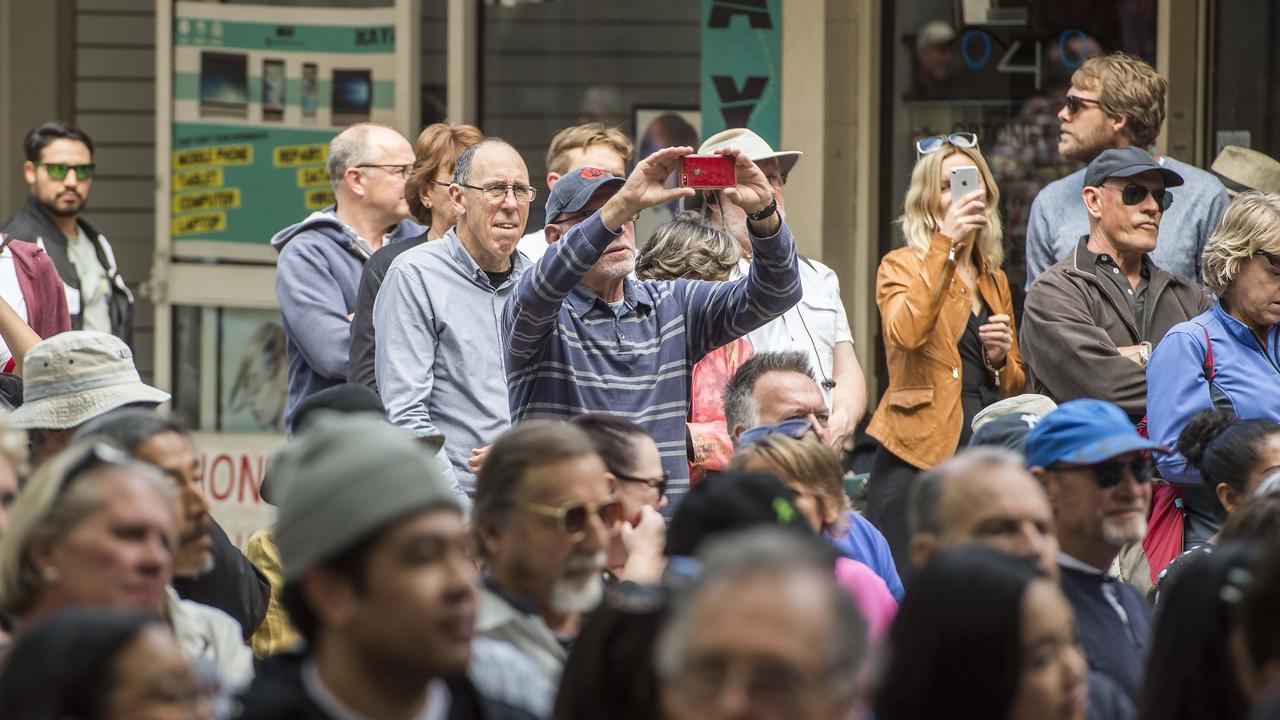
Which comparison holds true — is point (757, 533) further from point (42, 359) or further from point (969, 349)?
point (969, 349)

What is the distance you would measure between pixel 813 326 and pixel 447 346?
1438 millimetres

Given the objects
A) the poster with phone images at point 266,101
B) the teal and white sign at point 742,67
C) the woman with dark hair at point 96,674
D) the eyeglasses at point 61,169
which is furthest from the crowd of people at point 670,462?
the poster with phone images at point 266,101

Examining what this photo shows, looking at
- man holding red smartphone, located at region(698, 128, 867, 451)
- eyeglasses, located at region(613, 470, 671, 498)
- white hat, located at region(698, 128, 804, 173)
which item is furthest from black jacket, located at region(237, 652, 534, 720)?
white hat, located at region(698, 128, 804, 173)

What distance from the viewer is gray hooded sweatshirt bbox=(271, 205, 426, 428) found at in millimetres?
6984

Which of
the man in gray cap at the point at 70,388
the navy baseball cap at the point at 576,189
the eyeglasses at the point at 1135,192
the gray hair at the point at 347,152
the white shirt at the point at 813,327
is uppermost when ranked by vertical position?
the gray hair at the point at 347,152

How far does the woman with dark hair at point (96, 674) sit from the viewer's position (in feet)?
9.89

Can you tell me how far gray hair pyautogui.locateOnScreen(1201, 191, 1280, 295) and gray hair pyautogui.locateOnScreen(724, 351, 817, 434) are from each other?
1530 millimetres

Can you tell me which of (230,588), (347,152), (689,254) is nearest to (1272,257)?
(689,254)

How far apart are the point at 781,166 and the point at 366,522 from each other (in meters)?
4.62

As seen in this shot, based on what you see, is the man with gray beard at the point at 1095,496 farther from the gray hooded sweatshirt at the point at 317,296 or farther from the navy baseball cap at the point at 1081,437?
the gray hooded sweatshirt at the point at 317,296

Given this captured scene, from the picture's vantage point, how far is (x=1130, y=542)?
488cm

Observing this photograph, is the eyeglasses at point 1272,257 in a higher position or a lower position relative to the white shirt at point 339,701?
higher

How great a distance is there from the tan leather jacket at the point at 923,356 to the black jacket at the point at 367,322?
1.78 meters

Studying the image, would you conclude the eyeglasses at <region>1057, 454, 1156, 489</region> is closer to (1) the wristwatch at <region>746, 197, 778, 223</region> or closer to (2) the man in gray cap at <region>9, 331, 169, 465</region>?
(1) the wristwatch at <region>746, 197, 778, 223</region>
